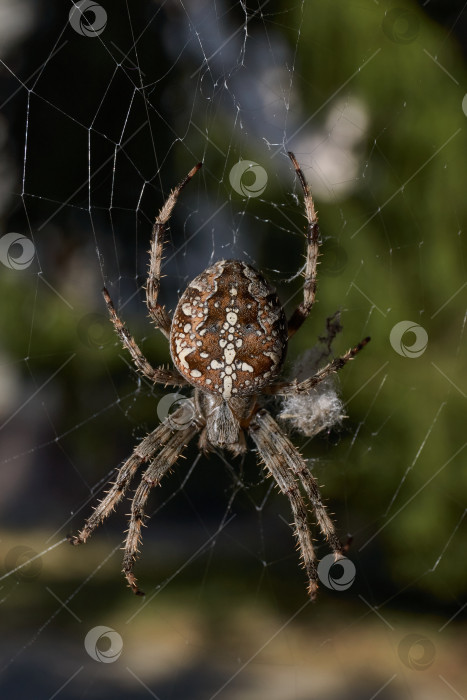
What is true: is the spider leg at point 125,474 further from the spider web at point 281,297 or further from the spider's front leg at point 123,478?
the spider web at point 281,297

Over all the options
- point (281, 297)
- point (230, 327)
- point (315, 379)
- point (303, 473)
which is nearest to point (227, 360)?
point (230, 327)

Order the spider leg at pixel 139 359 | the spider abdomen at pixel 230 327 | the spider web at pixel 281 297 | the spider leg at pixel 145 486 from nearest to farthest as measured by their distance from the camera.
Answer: the spider abdomen at pixel 230 327, the spider leg at pixel 139 359, the spider leg at pixel 145 486, the spider web at pixel 281 297

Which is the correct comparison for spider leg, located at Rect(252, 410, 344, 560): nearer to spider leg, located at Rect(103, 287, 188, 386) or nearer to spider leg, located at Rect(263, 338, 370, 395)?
spider leg, located at Rect(263, 338, 370, 395)

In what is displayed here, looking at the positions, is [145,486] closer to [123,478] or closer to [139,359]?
[123,478]

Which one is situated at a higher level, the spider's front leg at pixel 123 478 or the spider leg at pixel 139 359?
the spider leg at pixel 139 359

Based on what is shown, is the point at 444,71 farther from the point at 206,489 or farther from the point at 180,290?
the point at 206,489

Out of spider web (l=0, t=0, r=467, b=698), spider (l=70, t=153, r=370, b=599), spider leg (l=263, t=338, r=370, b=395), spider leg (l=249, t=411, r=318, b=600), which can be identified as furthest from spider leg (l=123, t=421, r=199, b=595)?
spider web (l=0, t=0, r=467, b=698)

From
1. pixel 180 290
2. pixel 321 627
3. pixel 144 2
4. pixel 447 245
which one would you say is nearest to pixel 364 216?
pixel 447 245

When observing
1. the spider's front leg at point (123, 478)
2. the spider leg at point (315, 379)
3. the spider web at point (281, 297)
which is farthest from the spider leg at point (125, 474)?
the spider web at point (281, 297)

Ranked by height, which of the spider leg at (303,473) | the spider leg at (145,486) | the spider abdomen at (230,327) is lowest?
the spider leg at (303,473)
